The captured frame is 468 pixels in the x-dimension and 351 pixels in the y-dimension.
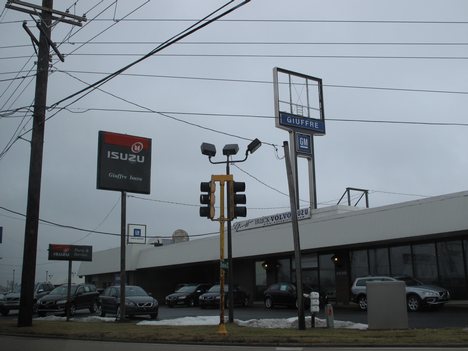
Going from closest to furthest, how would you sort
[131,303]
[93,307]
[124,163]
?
[124,163] < [131,303] < [93,307]

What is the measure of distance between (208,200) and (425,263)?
16459mm

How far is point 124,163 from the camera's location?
2378 centimetres

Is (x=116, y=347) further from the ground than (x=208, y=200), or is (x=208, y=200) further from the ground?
(x=208, y=200)

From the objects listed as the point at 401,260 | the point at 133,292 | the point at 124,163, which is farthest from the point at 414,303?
the point at 124,163

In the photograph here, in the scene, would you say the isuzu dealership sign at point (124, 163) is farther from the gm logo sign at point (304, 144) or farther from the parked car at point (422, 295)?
the gm logo sign at point (304, 144)

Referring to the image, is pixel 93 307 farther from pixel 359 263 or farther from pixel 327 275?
pixel 359 263

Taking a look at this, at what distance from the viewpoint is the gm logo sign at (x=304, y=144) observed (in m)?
35.1

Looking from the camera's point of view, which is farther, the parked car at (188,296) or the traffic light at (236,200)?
the parked car at (188,296)

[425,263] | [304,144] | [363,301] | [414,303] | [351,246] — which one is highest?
[304,144]

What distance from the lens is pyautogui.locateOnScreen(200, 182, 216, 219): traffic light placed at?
51.5ft

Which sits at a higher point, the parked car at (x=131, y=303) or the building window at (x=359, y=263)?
the building window at (x=359, y=263)

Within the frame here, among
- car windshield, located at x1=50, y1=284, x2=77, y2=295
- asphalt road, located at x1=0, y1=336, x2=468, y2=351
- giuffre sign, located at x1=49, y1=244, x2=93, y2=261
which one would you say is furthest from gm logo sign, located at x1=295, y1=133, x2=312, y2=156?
asphalt road, located at x1=0, y1=336, x2=468, y2=351

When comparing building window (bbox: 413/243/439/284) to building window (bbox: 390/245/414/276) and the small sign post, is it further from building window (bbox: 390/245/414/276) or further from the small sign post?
the small sign post

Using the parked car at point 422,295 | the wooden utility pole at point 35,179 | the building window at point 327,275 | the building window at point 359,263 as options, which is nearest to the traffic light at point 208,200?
the wooden utility pole at point 35,179
